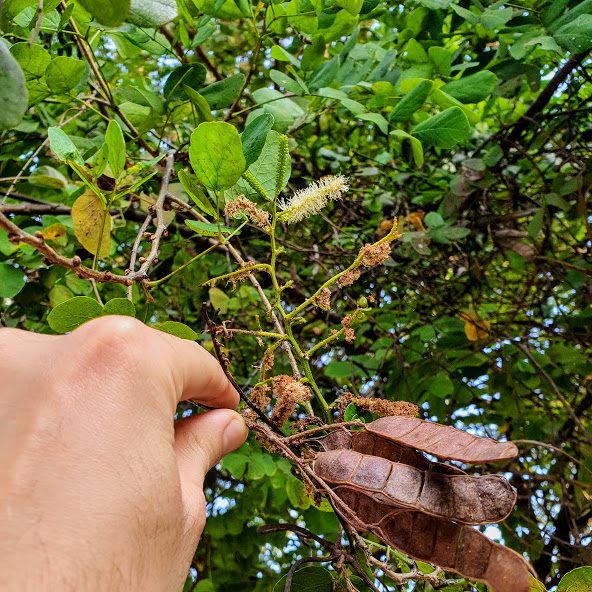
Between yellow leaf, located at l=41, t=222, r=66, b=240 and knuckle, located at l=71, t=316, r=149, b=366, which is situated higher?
knuckle, located at l=71, t=316, r=149, b=366

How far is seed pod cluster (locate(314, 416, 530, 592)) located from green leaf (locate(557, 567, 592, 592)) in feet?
0.84

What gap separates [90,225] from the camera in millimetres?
812

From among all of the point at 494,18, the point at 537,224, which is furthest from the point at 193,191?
the point at 537,224

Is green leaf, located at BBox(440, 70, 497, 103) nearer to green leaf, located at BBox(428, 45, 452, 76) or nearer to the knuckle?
green leaf, located at BBox(428, 45, 452, 76)

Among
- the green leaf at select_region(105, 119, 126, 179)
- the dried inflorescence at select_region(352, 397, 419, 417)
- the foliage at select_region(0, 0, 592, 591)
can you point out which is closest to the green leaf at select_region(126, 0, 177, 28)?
the foliage at select_region(0, 0, 592, 591)

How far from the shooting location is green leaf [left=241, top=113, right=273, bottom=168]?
0.69m

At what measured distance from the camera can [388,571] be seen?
583 mm

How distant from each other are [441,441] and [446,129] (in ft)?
2.03

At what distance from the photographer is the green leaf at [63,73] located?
83 centimetres

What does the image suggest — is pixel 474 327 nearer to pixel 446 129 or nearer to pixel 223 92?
pixel 446 129

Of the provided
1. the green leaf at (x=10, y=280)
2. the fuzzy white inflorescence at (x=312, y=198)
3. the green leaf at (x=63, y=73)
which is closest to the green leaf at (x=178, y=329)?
the fuzzy white inflorescence at (x=312, y=198)

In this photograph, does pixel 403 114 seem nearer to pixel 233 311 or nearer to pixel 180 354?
pixel 180 354

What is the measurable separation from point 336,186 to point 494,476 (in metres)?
0.43

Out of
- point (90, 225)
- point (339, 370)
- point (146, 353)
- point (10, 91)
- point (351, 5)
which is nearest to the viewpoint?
point (10, 91)
